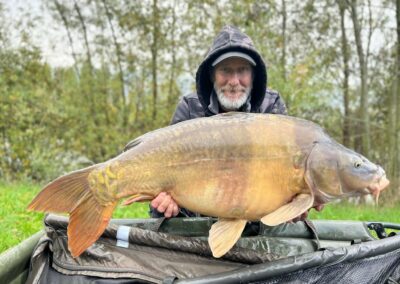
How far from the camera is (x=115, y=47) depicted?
8.93 m

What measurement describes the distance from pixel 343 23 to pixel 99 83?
166 inches

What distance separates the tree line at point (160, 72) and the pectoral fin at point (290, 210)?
512 cm

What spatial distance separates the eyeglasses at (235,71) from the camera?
202 centimetres

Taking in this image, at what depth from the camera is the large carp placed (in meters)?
1.19

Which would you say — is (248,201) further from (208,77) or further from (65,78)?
(65,78)

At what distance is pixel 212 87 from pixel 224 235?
3.38 ft

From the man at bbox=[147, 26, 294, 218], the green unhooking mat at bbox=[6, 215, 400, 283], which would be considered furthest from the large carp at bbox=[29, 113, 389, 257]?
the man at bbox=[147, 26, 294, 218]

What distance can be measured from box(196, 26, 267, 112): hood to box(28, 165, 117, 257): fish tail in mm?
967

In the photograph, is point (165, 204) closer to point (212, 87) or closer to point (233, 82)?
point (233, 82)

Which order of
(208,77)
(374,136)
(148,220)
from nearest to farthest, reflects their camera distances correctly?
(148,220)
(208,77)
(374,136)

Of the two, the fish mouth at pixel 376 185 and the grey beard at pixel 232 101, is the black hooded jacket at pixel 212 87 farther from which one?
the fish mouth at pixel 376 185

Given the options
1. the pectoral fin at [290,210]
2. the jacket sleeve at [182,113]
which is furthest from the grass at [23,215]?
the pectoral fin at [290,210]

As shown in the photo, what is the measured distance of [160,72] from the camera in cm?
892


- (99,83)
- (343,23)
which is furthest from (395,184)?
(99,83)
